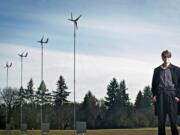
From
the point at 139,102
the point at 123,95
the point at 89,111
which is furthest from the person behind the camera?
the point at 139,102

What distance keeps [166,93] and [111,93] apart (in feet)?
460

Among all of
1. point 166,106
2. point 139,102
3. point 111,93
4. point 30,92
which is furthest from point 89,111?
point 166,106

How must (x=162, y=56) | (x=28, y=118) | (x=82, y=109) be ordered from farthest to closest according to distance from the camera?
1. (x=82, y=109)
2. (x=28, y=118)
3. (x=162, y=56)

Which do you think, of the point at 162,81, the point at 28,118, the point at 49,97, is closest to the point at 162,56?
the point at 162,81

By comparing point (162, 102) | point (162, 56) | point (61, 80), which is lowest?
point (162, 102)

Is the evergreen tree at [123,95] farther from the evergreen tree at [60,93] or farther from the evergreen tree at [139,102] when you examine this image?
the evergreen tree at [60,93]

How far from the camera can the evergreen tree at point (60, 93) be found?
488 feet

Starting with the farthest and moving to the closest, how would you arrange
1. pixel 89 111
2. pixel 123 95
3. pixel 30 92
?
pixel 30 92 → pixel 123 95 → pixel 89 111

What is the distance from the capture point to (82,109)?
137 meters

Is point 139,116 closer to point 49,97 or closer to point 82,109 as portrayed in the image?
point 82,109

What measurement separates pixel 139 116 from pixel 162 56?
12608 centimetres

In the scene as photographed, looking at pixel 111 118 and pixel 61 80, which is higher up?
pixel 61 80

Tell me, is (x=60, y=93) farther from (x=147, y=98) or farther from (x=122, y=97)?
(x=147, y=98)

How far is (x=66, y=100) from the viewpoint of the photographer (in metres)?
150
